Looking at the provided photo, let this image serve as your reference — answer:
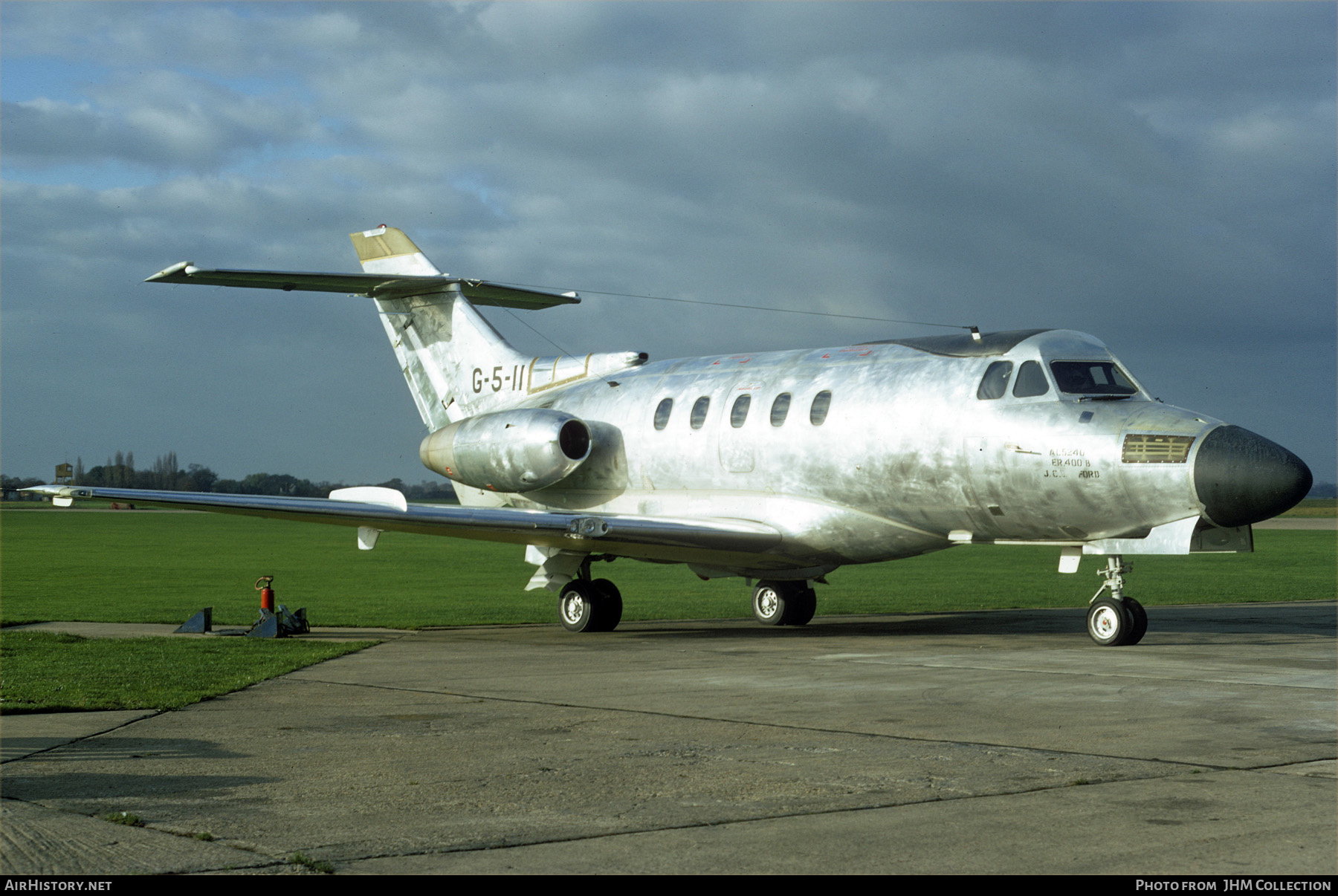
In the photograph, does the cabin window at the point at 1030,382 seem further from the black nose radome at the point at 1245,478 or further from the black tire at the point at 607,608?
the black tire at the point at 607,608

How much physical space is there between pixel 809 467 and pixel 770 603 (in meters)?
3.69

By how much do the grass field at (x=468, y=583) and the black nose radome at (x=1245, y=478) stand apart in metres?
9.16

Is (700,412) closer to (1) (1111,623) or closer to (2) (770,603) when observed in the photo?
(2) (770,603)

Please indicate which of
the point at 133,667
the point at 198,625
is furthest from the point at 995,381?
the point at 198,625

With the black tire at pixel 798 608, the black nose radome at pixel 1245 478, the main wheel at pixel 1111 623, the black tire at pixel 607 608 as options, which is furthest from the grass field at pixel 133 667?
the black nose radome at pixel 1245 478

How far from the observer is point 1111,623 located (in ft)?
49.3

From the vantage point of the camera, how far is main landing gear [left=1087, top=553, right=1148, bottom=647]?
14.9 m

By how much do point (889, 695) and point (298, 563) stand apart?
31.3 m

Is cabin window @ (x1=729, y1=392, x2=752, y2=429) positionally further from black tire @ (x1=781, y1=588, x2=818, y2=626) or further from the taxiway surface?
the taxiway surface

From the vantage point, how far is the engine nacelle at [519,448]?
66.7 ft

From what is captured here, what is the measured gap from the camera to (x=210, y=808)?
6.44m

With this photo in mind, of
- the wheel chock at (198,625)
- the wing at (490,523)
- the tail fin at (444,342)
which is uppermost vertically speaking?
the tail fin at (444,342)

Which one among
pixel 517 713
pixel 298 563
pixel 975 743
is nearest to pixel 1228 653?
pixel 975 743
